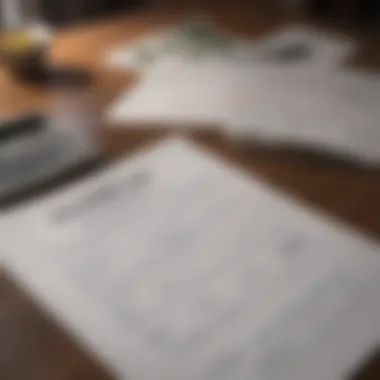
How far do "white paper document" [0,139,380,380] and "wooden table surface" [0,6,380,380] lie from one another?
2 centimetres

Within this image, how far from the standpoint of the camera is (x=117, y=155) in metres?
0.74

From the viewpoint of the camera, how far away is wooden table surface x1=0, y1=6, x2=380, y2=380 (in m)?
0.49

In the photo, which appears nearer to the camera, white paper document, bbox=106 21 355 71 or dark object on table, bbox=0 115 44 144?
dark object on table, bbox=0 115 44 144

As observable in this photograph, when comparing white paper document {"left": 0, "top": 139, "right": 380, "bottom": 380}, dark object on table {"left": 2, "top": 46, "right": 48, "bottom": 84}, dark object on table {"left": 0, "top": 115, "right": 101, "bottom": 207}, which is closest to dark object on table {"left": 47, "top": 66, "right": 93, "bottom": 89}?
dark object on table {"left": 2, "top": 46, "right": 48, "bottom": 84}

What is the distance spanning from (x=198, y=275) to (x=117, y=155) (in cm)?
24

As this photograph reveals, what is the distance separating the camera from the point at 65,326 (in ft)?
1.67

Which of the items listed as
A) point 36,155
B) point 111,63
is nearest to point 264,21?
point 111,63

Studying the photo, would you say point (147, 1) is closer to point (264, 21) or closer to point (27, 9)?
point (27, 9)

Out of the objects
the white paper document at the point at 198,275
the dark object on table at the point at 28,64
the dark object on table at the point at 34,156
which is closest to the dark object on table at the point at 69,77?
the dark object on table at the point at 28,64

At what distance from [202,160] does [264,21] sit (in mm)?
486

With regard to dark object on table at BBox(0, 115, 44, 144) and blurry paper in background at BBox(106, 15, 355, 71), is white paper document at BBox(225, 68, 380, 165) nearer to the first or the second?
blurry paper in background at BBox(106, 15, 355, 71)

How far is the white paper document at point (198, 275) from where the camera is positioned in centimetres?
47

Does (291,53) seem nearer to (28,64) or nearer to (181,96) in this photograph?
(181,96)

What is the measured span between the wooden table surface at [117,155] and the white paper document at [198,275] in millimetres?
17
